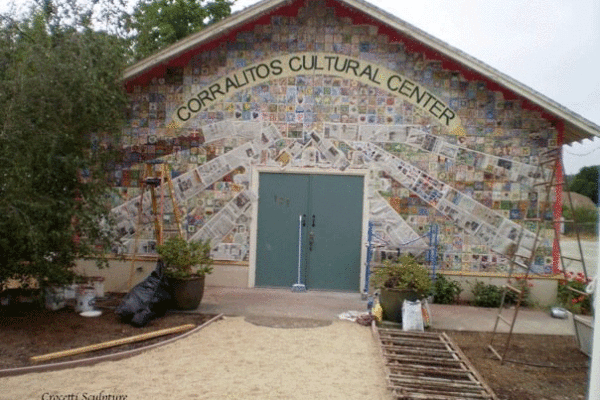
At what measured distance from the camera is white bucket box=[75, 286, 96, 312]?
902 centimetres

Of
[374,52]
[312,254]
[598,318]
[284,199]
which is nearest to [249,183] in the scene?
[284,199]

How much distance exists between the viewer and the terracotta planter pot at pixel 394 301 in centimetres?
870

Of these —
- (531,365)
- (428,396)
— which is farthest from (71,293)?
(531,365)

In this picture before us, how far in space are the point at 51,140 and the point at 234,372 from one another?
13.3ft

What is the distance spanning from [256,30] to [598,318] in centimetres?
990

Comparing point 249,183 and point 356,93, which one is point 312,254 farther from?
point 356,93

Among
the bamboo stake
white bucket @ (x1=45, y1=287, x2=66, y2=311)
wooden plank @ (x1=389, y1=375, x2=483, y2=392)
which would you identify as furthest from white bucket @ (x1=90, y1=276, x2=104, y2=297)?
wooden plank @ (x1=389, y1=375, x2=483, y2=392)

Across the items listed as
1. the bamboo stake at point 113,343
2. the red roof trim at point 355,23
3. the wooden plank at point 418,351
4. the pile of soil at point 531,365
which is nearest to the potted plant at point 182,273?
the bamboo stake at point 113,343

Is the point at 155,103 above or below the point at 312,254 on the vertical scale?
above

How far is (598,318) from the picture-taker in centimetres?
230

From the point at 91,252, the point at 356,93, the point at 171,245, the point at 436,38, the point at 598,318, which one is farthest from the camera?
the point at 356,93

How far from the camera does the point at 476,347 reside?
7891mm

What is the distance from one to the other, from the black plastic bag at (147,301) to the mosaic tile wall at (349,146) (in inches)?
89.9

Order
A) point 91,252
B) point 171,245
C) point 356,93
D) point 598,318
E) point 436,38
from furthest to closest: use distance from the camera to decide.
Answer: point 356,93 → point 436,38 → point 171,245 → point 91,252 → point 598,318
